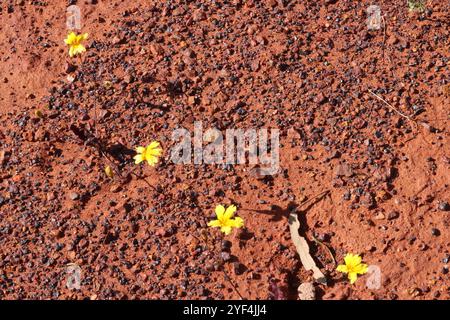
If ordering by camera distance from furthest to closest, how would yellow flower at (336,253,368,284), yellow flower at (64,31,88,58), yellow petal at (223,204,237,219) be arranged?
yellow flower at (64,31,88,58) → yellow petal at (223,204,237,219) → yellow flower at (336,253,368,284)

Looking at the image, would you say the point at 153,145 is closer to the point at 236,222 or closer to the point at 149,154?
the point at 149,154

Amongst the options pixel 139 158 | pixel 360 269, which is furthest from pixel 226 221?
pixel 360 269

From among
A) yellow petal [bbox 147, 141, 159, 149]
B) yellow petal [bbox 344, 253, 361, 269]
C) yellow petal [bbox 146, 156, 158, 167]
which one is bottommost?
yellow petal [bbox 344, 253, 361, 269]

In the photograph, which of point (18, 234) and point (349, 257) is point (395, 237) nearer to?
point (349, 257)

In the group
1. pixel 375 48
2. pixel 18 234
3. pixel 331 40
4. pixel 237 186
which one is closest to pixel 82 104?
pixel 18 234
